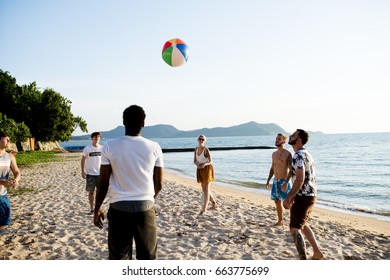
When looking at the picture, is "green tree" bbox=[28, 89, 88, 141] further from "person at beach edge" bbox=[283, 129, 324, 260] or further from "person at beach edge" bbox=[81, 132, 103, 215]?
"person at beach edge" bbox=[283, 129, 324, 260]

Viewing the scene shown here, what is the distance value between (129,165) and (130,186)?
0.65ft

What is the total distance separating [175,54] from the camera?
338 inches

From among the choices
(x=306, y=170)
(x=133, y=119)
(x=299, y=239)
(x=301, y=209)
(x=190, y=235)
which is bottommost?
(x=190, y=235)

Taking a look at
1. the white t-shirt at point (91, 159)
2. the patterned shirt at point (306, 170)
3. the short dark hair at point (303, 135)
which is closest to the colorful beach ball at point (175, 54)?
the white t-shirt at point (91, 159)

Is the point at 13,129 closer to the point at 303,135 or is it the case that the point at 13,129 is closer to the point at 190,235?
the point at 190,235

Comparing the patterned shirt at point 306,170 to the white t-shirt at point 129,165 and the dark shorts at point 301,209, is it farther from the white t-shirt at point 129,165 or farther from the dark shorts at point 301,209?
the white t-shirt at point 129,165

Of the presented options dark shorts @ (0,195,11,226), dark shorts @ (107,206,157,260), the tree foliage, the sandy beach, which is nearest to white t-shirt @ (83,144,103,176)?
the sandy beach

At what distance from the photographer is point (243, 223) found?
7523 millimetres

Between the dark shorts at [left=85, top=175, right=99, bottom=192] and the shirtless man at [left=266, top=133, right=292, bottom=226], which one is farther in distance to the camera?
the dark shorts at [left=85, top=175, right=99, bottom=192]

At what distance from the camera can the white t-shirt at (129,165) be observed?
2945 mm

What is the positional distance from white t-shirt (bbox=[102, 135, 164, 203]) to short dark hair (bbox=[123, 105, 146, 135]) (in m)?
0.08

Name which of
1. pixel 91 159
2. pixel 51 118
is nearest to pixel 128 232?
pixel 91 159

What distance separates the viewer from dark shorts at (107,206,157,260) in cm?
300
